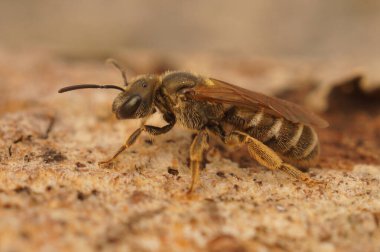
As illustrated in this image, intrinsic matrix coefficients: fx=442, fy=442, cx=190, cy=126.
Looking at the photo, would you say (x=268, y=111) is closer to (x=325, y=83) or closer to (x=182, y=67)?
(x=325, y=83)

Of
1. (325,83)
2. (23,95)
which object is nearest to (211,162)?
(325,83)

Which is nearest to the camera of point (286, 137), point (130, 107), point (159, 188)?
point (159, 188)

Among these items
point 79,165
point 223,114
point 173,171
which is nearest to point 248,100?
point 223,114

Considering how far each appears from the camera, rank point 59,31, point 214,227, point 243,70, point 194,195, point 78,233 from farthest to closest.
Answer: point 59,31 < point 243,70 < point 194,195 < point 214,227 < point 78,233

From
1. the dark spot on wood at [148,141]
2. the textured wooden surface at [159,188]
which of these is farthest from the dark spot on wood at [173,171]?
the dark spot on wood at [148,141]

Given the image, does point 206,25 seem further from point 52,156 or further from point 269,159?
point 52,156

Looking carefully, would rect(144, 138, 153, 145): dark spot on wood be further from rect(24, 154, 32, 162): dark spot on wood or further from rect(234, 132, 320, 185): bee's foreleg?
rect(24, 154, 32, 162): dark spot on wood
